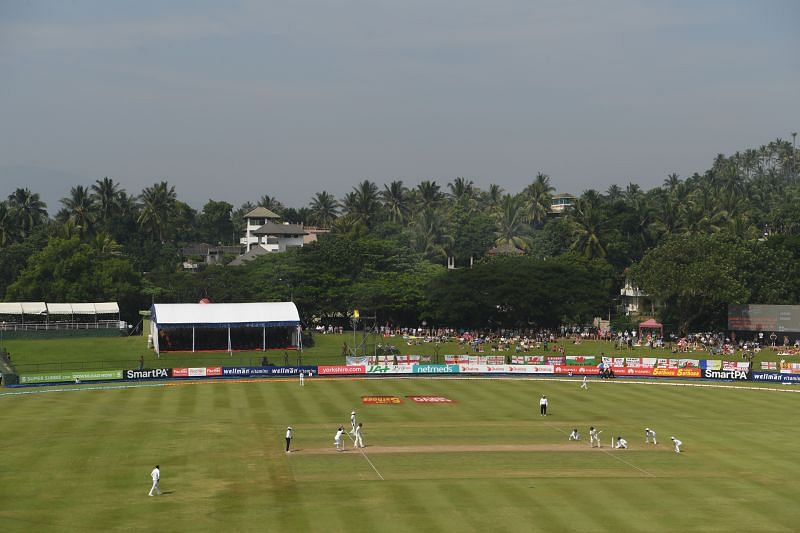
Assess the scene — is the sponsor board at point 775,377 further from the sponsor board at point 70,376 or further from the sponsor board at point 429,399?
the sponsor board at point 70,376

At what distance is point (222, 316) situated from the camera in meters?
115

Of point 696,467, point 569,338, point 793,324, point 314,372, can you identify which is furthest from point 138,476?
point 793,324

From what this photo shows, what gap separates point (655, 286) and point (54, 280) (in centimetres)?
8075

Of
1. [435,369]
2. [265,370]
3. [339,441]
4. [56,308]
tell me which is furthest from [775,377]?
[56,308]

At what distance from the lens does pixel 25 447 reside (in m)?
57.6

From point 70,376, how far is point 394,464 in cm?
4825

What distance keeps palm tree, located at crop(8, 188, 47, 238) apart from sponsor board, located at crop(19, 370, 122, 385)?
291 feet

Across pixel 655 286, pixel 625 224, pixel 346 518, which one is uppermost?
pixel 625 224

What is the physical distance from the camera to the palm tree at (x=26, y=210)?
577ft

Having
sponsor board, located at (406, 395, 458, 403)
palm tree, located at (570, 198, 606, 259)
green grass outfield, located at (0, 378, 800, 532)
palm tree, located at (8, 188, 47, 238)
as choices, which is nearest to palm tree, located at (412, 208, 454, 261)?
palm tree, located at (570, 198, 606, 259)

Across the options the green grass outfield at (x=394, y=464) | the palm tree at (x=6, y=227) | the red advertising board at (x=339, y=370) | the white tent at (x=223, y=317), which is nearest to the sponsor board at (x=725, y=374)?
the green grass outfield at (x=394, y=464)

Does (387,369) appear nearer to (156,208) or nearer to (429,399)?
(429,399)

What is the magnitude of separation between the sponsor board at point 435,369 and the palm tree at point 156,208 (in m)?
96.8

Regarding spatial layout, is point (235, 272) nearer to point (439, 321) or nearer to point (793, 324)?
point (439, 321)
